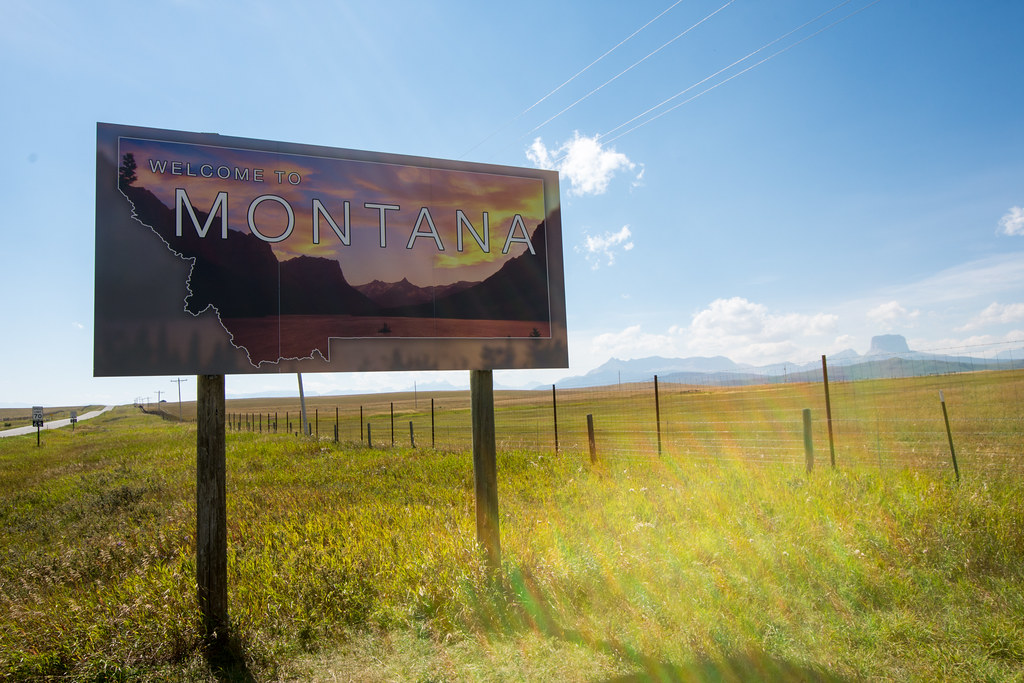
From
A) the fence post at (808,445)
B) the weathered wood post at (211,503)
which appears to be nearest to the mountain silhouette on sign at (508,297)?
the weathered wood post at (211,503)

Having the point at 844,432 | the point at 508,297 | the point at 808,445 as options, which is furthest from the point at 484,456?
the point at 844,432

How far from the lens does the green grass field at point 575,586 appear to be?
13.2 ft

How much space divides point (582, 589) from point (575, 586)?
0.22 feet

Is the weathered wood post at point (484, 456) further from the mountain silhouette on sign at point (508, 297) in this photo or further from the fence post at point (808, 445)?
the fence post at point (808, 445)

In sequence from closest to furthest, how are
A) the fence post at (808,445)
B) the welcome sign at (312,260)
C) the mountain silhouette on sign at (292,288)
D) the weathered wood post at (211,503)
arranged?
the weathered wood post at (211,503) → the welcome sign at (312,260) → the mountain silhouette on sign at (292,288) → the fence post at (808,445)

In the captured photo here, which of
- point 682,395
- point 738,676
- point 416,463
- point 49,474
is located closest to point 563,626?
point 738,676

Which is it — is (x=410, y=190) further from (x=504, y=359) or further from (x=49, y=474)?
(x=49, y=474)

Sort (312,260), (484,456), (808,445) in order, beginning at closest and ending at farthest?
(312,260) < (484,456) < (808,445)

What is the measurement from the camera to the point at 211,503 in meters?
4.86

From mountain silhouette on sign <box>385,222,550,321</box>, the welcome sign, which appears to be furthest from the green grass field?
mountain silhouette on sign <box>385,222,550,321</box>

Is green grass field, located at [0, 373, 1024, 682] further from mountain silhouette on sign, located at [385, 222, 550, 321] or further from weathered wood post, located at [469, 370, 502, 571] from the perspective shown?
mountain silhouette on sign, located at [385, 222, 550, 321]

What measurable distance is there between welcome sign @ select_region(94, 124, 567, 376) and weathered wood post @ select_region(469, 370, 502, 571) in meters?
0.24

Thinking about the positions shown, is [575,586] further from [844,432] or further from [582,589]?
[844,432]

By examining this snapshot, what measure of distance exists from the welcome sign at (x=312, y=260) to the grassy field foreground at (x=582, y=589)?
2.07 meters
